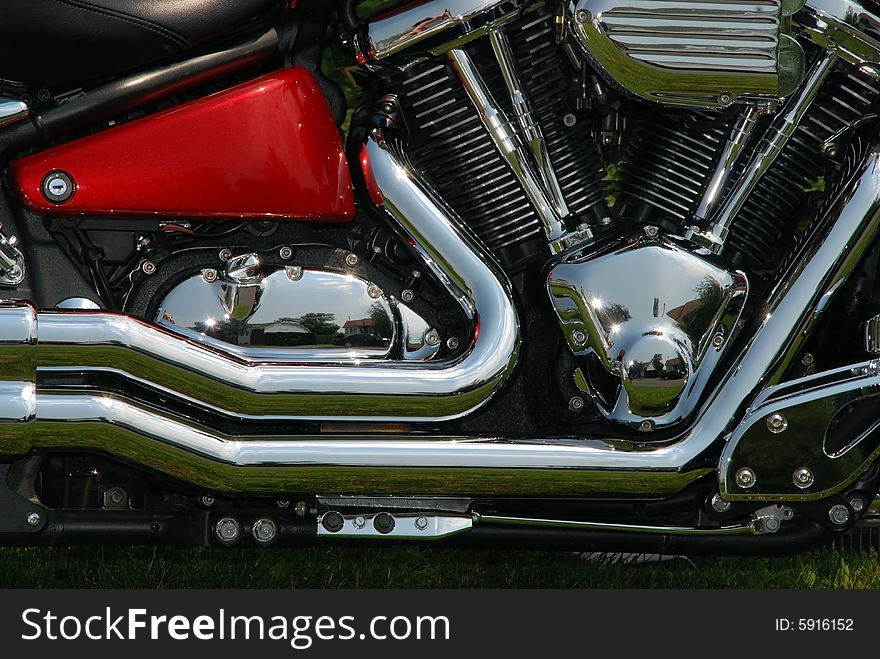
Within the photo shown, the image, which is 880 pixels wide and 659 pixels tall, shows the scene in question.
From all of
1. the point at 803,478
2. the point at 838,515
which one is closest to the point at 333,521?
Answer: the point at 803,478

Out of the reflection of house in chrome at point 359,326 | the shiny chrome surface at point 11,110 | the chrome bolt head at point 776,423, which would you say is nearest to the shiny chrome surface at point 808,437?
the chrome bolt head at point 776,423

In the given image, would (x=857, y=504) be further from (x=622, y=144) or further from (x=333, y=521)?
(x=333, y=521)

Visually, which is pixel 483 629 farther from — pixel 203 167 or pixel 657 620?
pixel 203 167

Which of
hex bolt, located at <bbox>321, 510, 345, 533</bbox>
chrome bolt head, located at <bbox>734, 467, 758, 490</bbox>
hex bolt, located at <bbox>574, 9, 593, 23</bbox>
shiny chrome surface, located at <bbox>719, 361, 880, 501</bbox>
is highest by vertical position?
hex bolt, located at <bbox>574, 9, 593, 23</bbox>

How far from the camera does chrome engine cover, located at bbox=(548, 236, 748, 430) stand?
7.02 ft

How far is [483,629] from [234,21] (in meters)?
1.39

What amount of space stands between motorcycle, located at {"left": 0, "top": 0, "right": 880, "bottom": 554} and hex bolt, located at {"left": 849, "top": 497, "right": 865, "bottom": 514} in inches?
1.2

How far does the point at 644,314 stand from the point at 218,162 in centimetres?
96

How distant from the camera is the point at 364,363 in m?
2.12

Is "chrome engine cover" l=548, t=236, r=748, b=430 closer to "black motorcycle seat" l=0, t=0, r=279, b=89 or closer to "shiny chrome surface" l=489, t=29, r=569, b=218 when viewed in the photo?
"shiny chrome surface" l=489, t=29, r=569, b=218

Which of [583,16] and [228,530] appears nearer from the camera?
[583,16]

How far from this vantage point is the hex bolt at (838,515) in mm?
2328

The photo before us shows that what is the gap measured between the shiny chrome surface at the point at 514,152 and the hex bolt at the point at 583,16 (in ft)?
0.78

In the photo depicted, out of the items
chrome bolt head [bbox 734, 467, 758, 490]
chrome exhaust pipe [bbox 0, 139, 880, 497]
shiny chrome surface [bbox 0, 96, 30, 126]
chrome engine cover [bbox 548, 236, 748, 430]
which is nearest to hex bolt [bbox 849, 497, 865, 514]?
chrome bolt head [bbox 734, 467, 758, 490]
